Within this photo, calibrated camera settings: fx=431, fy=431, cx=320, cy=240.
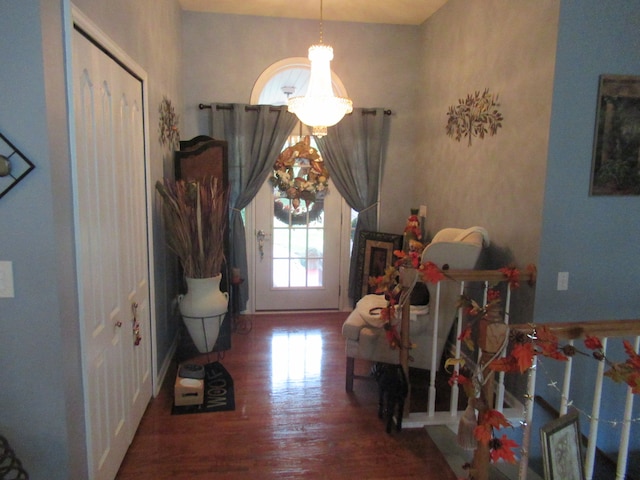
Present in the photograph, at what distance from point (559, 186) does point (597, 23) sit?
964 millimetres

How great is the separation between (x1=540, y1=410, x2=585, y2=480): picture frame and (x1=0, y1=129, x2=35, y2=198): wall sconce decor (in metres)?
2.04

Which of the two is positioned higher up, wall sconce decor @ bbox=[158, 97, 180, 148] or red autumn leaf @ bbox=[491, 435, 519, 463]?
wall sconce decor @ bbox=[158, 97, 180, 148]


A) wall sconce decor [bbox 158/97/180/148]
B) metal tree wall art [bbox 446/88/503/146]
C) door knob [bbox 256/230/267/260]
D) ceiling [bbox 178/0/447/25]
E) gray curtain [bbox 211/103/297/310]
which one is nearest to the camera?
metal tree wall art [bbox 446/88/503/146]

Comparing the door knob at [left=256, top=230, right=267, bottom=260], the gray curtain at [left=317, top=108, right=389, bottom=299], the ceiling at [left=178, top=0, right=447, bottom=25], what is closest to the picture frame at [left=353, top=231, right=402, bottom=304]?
the gray curtain at [left=317, top=108, right=389, bottom=299]

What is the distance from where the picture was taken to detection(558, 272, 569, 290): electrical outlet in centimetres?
271

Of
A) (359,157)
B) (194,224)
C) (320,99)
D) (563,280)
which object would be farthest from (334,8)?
(563,280)

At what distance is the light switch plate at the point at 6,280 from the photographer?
4.83ft

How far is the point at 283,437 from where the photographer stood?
8.49ft

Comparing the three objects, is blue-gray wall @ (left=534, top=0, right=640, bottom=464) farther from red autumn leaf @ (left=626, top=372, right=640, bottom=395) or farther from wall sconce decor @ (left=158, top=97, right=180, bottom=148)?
wall sconce decor @ (left=158, top=97, right=180, bottom=148)

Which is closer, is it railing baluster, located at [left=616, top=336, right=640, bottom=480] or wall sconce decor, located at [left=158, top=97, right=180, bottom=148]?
railing baluster, located at [left=616, top=336, right=640, bottom=480]

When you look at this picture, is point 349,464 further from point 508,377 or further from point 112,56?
point 112,56

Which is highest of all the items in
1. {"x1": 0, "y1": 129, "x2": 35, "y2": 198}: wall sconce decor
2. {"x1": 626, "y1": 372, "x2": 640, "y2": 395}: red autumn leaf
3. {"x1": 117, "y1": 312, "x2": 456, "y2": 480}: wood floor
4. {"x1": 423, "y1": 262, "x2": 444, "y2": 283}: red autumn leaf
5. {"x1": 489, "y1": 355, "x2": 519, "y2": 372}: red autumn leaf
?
{"x1": 0, "y1": 129, "x2": 35, "y2": 198}: wall sconce decor

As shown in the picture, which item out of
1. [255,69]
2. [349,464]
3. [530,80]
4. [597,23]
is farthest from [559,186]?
[255,69]

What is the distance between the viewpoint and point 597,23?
8.30ft
